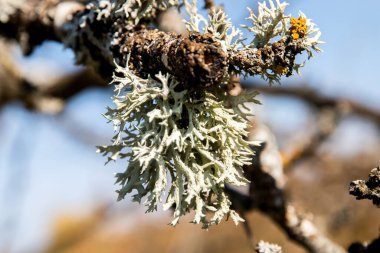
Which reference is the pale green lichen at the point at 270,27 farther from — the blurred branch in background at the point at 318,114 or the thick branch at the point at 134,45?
the blurred branch in background at the point at 318,114

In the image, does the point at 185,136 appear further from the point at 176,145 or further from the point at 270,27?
the point at 270,27


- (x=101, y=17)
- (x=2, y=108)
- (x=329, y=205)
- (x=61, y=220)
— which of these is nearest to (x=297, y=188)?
(x=329, y=205)

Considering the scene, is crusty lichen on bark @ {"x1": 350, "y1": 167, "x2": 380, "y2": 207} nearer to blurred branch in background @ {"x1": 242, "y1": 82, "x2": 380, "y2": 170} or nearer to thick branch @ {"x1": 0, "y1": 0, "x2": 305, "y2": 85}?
thick branch @ {"x1": 0, "y1": 0, "x2": 305, "y2": 85}

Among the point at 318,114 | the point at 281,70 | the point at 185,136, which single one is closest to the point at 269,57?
the point at 281,70

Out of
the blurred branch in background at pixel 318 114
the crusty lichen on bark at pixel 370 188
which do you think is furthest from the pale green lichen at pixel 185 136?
the blurred branch in background at pixel 318 114

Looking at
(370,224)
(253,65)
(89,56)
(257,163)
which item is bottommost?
(370,224)

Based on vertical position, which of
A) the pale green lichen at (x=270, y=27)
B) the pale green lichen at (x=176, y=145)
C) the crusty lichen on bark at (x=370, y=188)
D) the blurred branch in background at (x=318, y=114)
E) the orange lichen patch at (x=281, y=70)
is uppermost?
the pale green lichen at (x=270, y=27)

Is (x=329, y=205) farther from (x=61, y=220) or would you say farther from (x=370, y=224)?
(x=61, y=220)
